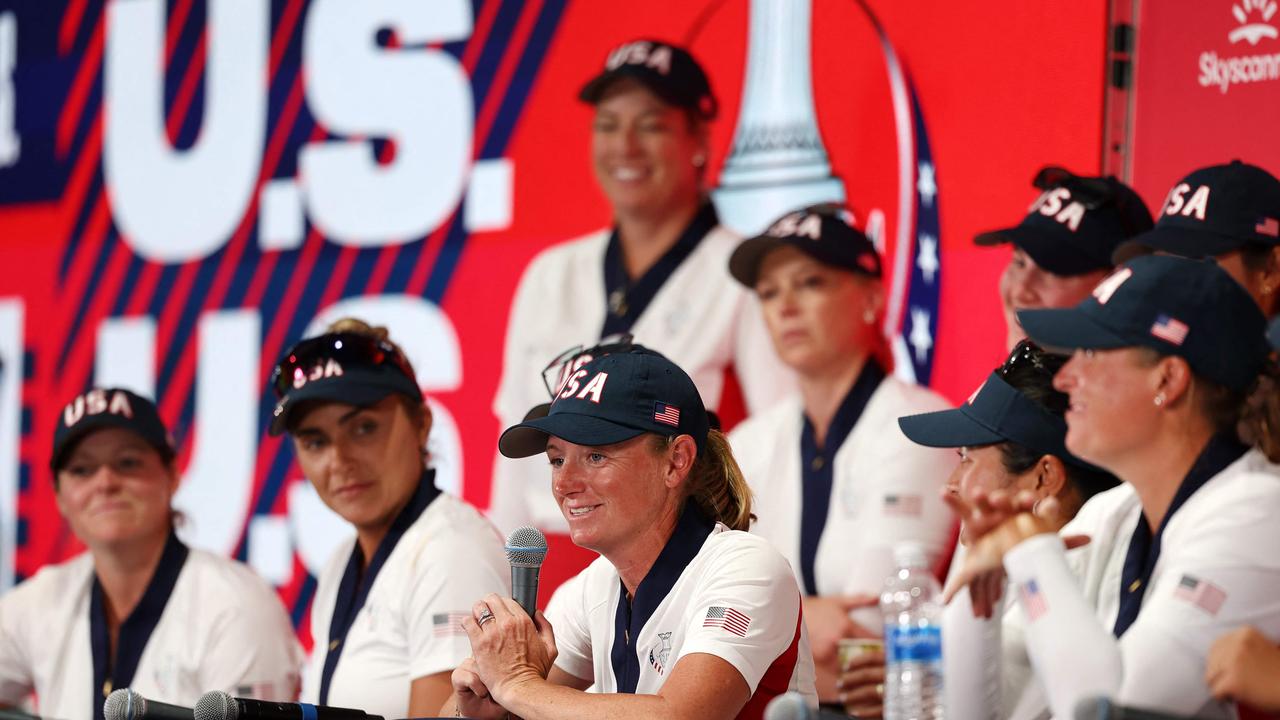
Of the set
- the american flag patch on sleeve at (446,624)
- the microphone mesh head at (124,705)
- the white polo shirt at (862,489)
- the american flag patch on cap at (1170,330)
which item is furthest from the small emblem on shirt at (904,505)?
the microphone mesh head at (124,705)

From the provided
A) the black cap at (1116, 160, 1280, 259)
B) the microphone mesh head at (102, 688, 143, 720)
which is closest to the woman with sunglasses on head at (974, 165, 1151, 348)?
the black cap at (1116, 160, 1280, 259)

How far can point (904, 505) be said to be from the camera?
3654 mm

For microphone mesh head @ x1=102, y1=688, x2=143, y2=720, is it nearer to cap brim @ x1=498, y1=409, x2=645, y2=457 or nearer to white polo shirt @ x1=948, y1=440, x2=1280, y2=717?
cap brim @ x1=498, y1=409, x2=645, y2=457

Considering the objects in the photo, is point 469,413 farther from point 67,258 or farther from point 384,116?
point 67,258

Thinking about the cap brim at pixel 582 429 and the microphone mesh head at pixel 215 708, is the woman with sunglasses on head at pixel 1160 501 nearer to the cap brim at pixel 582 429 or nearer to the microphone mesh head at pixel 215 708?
the cap brim at pixel 582 429

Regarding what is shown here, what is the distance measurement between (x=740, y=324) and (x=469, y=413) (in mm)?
1093

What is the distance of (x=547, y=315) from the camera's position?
458 cm

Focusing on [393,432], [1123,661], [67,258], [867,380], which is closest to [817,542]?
[867,380]

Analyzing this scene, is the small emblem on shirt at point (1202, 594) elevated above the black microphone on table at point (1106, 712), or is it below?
above

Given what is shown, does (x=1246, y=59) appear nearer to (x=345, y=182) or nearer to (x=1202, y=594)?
(x=1202, y=594)

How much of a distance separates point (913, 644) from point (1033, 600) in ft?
0.56

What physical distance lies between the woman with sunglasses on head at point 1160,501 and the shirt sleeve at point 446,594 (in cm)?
121

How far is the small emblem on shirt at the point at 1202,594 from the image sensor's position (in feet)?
6.66

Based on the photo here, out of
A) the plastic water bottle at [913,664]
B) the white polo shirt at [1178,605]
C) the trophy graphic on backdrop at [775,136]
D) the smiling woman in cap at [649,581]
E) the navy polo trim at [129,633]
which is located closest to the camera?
the white polo shirt at [1178,605]
